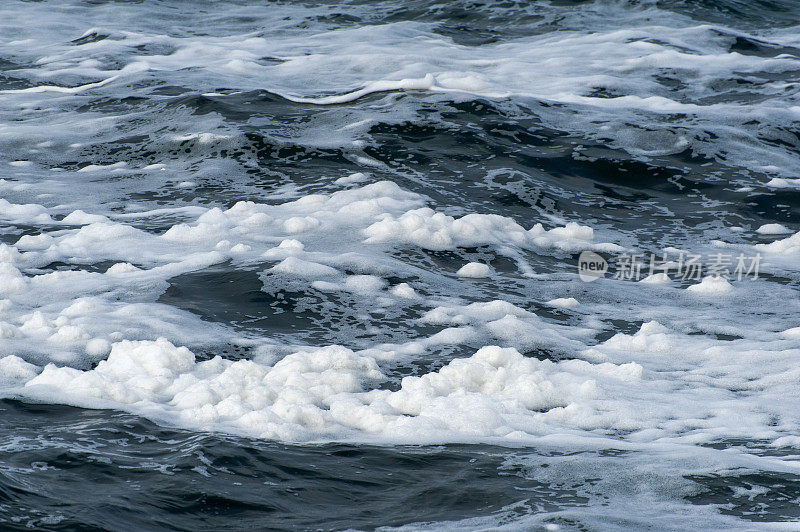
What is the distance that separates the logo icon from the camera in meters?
5.21

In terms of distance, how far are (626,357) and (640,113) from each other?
4.78m

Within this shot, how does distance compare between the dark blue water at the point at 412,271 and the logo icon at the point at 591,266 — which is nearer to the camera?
the dark blue water at the point at 412,271

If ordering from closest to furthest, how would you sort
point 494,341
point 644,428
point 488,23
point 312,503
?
point 312,503, point 644,428, point 494,341, point 488,23

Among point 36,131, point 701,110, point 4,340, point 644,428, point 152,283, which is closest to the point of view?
point 644,428

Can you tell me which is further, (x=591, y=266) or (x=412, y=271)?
(x=591, y=266)

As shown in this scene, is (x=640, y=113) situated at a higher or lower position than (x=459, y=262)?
higher

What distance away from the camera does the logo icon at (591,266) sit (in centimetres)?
521

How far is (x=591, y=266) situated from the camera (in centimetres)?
536

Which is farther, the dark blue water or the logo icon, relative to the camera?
the logo icon

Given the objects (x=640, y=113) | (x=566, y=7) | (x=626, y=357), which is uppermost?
(x=566, y=7)

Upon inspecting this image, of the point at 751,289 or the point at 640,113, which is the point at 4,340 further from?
the point at 640,113

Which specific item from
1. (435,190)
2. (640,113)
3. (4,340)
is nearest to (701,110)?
(640,113)

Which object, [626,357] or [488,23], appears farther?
[488,23]

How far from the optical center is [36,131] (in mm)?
7957
